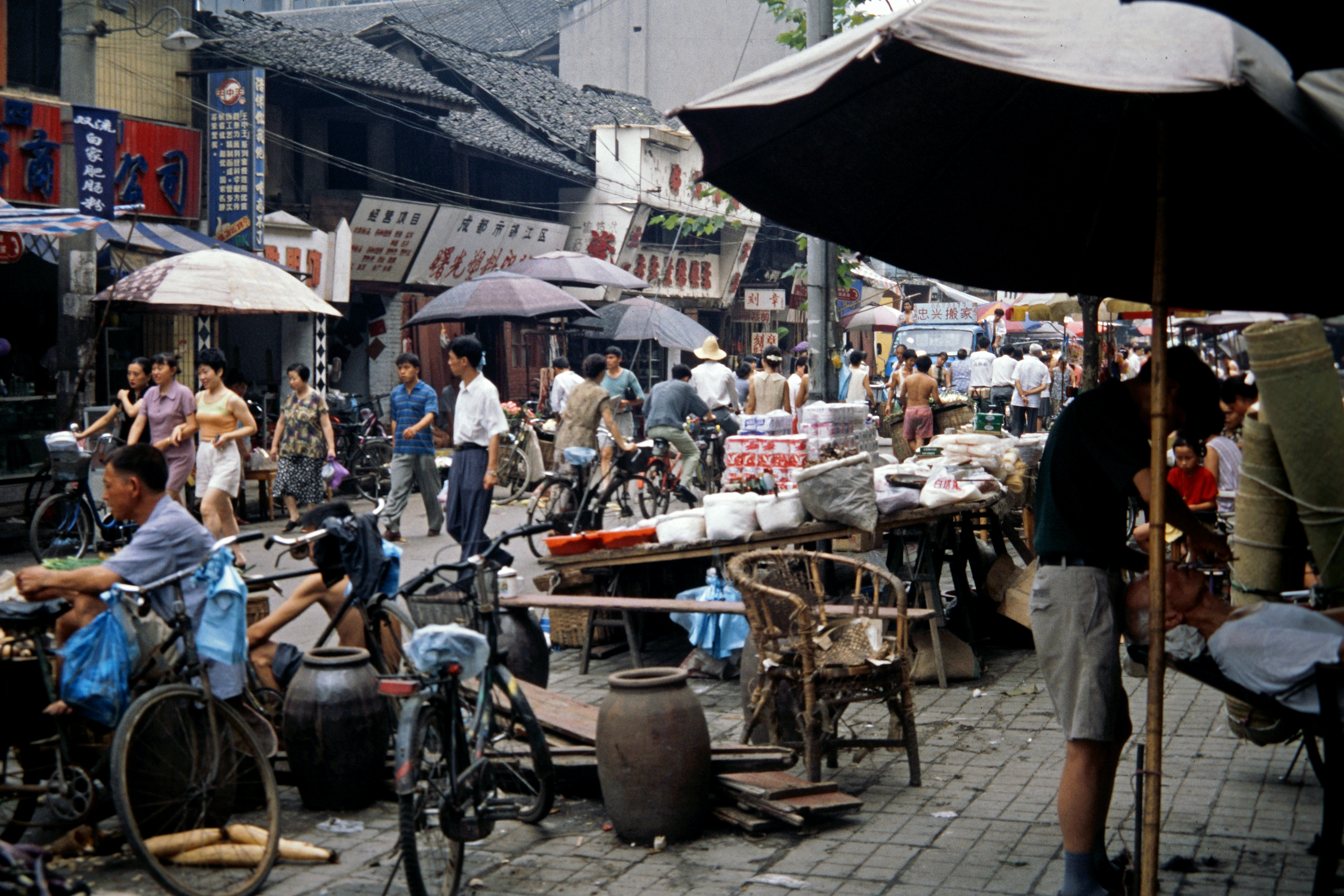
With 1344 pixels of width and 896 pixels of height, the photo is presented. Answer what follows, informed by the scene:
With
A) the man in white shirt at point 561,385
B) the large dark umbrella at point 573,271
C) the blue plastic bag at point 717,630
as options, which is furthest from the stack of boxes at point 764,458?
the large dark umbrella at point 573,271

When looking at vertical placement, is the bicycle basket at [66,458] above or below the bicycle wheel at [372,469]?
above

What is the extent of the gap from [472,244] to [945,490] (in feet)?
58.5

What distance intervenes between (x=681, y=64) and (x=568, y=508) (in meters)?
29.4

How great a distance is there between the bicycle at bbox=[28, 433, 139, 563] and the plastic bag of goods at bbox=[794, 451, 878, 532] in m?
6.95

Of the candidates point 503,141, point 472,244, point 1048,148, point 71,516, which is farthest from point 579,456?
point 503,141

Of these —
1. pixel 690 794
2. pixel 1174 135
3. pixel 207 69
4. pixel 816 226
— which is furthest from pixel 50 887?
pixel 207 69

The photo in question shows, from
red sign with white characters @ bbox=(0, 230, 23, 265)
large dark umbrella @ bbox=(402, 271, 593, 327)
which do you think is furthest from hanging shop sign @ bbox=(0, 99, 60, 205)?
large dark umbrella @ bbox=(402, 271, 593, 327)

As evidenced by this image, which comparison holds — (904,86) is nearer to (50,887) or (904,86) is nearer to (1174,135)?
(1174,135)

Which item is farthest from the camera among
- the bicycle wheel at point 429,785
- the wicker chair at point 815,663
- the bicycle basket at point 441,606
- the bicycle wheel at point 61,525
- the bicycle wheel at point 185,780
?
the bicycle wheel at point 61,525

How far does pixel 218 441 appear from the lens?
1098 cm

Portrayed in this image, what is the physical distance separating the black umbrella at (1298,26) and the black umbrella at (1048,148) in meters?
0.07

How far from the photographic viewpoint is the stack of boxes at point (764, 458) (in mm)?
9133

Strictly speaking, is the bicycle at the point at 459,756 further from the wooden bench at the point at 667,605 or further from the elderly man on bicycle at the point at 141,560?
the wooden bench at the point at 667,605

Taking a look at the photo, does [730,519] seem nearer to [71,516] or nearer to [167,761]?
[167,761]
